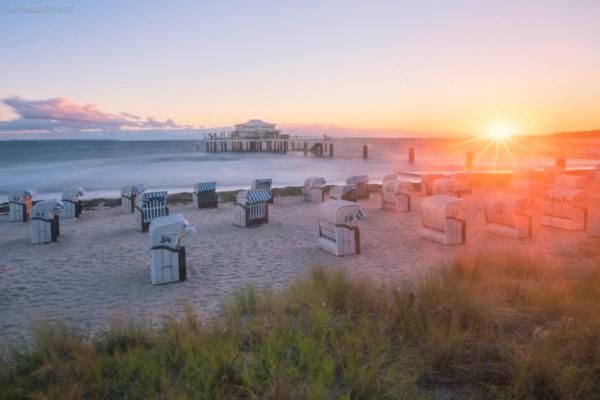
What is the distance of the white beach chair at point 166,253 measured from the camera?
23.9 feet

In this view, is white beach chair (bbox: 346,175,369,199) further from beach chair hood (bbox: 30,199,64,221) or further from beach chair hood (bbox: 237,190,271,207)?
beach chair hood (bbox: 30,199,64,221)

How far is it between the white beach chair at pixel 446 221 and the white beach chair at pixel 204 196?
882cm

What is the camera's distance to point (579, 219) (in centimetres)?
1097

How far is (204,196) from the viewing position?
16328mm

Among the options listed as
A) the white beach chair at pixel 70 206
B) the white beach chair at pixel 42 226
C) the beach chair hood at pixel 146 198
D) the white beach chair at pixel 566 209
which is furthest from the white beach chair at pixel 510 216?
the white beach chair at pixel 70 206

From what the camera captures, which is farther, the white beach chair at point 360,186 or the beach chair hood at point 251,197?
the white beach chair at point 360,186

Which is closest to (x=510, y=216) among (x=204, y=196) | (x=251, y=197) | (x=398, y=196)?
(x=398, y=196)

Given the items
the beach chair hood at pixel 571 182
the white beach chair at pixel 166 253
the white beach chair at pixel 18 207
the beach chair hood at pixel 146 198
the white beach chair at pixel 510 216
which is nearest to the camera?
the white beach chair at pixel 166 253

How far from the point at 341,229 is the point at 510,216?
464cm

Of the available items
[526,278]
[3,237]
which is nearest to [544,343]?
[526,278]

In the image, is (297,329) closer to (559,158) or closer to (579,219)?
(579,219)

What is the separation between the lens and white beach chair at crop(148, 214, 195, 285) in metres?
7.28

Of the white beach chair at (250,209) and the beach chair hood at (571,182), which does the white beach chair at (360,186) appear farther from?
→ the beach chair hood at (571,182)

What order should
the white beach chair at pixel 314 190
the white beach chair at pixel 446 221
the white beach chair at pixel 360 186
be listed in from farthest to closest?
the white beach chair at pixel 360 186
the white beach chair at pixel 314 190
the white beach chair at pixel 446 221
